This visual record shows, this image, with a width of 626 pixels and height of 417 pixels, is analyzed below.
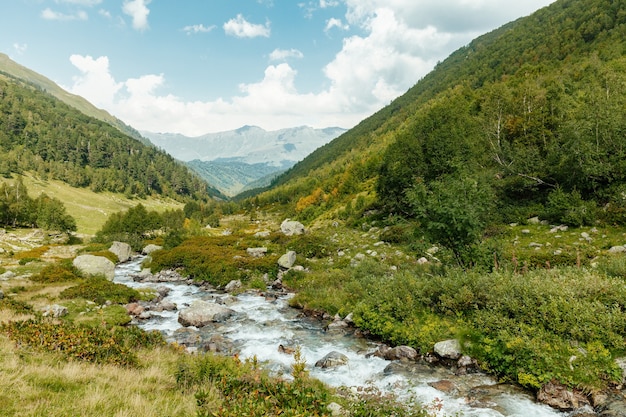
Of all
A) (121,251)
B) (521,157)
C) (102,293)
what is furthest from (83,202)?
(521,157)

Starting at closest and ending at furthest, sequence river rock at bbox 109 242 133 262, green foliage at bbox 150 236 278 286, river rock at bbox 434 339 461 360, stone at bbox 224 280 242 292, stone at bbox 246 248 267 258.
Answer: river rock at bbox 434 339 461 360 → stone at bbox 224 280 242 292 → green foliage at bbox 150 236 278 286 → stone at bbox 246 248 267 258 → river rock at bbox 109 242 133 262

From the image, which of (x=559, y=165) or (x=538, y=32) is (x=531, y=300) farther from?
(x=538, y=32)

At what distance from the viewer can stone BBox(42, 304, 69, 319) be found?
1824cm

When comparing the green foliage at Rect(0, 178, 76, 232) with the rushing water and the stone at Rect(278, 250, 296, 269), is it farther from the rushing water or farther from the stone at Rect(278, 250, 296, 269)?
the stone at Rect(278, 250, 296, 269)

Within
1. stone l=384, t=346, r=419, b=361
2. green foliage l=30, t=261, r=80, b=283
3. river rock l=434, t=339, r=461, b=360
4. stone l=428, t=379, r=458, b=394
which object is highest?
river rock l=434, t=339, r=461, b=360

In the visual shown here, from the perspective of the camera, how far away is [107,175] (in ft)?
613

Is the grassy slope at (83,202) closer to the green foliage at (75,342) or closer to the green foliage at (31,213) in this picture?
the green foliage at (31,213)

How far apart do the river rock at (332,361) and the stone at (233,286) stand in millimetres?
15842

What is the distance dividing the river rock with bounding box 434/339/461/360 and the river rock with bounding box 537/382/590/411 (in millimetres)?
3029

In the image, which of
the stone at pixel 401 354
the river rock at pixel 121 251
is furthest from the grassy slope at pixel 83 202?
the stone at pixel 401 354

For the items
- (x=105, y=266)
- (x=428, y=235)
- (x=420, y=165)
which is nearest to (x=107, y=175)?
(x=105, y=266)

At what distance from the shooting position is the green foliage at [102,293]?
22.6m

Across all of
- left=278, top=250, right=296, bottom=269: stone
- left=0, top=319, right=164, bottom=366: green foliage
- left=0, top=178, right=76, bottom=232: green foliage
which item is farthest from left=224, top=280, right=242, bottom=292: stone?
left=0, top=178, right=76, bottom=232: green foliage

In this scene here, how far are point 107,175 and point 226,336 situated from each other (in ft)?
673
